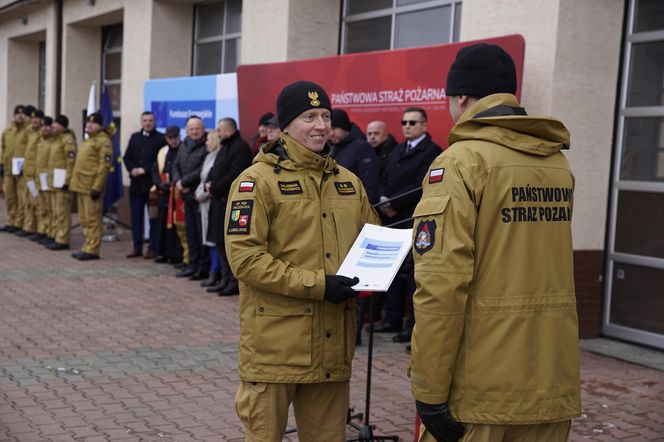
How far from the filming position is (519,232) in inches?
105

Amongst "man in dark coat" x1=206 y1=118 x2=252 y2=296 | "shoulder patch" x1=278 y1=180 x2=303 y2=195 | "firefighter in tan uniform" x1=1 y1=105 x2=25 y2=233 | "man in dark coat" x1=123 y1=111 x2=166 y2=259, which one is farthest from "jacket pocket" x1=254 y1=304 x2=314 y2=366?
"firefighter in tan uniform" x1=1 y1=105 x2=25 y2=233

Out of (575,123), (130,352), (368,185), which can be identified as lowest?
(130,352)

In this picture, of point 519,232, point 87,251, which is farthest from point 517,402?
point 87,251

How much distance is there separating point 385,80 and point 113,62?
38.4ft

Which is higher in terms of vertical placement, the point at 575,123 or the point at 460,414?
the point at 575,123

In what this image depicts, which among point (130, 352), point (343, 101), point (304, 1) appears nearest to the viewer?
point (130, 352)

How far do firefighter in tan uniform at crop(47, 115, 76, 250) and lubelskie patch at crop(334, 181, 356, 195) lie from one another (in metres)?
9.79

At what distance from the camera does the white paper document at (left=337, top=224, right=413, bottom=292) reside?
3408mm

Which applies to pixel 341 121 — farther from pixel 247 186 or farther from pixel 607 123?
pixel 247 186

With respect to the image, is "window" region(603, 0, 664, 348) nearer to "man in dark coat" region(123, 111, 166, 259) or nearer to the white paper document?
the white paper document

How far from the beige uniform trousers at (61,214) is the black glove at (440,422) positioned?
430 inches

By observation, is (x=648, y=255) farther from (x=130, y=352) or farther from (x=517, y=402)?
(x=517, y=402)

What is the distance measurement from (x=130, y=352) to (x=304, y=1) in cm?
622

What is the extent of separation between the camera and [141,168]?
12.3 meters
